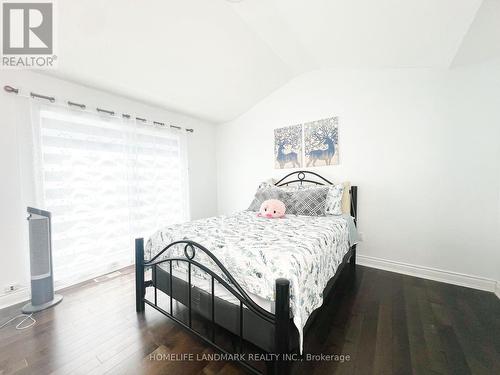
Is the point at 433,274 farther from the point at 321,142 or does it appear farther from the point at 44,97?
the point at 44,97

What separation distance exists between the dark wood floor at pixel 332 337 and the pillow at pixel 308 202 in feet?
2.94

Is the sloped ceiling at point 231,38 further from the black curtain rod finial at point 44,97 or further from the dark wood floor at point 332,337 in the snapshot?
the dark wood floor at point 332,337

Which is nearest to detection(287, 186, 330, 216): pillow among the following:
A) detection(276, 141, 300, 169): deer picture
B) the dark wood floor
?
detection(276, 141, 300, 169): deer picture

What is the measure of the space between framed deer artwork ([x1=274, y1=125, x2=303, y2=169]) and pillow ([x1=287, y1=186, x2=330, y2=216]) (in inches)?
29.4

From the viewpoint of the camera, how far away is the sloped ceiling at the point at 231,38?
175cm

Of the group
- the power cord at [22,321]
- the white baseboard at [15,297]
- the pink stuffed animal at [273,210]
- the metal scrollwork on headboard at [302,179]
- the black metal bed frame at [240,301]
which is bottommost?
the power cord at [22,321]

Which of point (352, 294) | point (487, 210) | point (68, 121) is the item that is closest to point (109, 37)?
point (68, 121)

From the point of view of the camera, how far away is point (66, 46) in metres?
1.94

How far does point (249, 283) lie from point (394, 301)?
163 centimetres

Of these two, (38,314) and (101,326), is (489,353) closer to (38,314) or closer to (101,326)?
(101,326)

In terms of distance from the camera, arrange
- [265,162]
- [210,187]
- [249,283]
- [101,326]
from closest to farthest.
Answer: [249,283], [101,326], [265,162], [210,187]

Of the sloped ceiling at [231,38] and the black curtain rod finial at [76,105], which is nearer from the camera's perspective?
the sloped ceiling at [231,38]

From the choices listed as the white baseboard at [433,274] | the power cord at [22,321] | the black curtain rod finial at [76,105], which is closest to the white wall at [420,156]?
the white baseboard at [433,274]

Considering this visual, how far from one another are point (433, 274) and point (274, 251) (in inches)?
89.9
